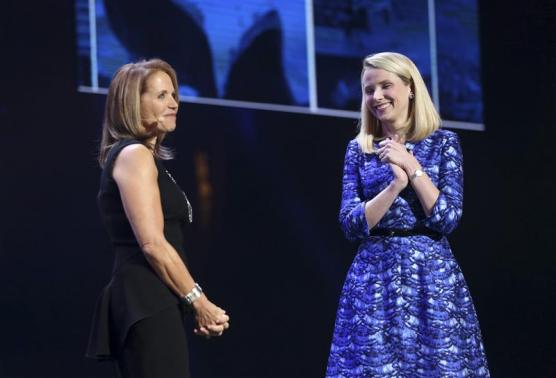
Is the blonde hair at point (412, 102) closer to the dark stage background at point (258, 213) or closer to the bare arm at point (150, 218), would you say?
the bare arm at point (150, 218)

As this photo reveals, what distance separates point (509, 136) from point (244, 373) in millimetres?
1756

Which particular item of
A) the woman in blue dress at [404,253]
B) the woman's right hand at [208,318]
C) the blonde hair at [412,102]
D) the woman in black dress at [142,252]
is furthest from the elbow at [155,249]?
the blonde hair at [412,102]

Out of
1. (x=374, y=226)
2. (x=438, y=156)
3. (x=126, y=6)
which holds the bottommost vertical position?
(x=374, y=226)

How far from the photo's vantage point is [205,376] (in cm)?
385

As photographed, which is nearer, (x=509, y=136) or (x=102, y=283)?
(x=102, y=283)

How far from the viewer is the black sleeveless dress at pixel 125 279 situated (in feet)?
6.95

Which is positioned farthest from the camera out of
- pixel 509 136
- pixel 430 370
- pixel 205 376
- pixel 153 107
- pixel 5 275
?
pixel 509 136

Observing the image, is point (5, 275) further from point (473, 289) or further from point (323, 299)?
point (473, 289)

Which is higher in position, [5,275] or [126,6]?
[126,6]

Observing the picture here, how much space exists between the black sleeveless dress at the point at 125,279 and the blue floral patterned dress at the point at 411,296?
2.22 ft

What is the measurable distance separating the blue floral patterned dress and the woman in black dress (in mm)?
611

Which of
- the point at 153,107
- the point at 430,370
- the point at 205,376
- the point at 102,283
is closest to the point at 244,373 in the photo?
the point at 205,376

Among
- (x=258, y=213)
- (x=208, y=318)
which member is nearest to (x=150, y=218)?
(x=208, y=318)

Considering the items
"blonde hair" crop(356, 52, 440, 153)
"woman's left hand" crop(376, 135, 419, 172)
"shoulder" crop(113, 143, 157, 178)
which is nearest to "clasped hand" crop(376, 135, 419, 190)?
"woman's left hand" crop(376, 135, 419, 172)
